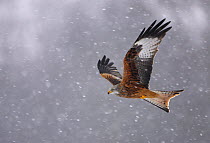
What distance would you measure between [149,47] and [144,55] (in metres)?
0.08

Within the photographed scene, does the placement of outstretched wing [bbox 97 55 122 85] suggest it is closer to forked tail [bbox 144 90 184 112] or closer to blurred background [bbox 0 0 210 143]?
forked tail [bbox 144 90 184 112]

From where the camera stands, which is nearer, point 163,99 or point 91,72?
point 163,99

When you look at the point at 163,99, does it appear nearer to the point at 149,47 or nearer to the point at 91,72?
the point at 149,47

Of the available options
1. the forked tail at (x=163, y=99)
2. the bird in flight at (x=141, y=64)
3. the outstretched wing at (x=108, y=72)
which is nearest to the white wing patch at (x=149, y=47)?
the bird in flight at (x=141, y=64)

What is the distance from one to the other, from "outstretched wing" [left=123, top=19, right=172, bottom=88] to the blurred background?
22.0 ft

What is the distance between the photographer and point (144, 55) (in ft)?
9.12

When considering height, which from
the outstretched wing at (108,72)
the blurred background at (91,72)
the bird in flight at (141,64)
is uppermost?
the blurred background at (91,72)

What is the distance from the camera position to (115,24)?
12766 millimetres

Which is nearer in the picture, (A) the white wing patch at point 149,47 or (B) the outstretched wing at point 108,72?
(A) the white wing patch at point 149,47

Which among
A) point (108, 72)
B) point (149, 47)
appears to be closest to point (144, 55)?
point (149, 47)

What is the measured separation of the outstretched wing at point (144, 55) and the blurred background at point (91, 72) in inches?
264

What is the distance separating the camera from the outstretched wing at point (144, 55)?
2.75m

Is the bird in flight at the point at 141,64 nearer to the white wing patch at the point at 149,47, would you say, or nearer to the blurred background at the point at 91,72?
the white wing patch at the point at 149,47

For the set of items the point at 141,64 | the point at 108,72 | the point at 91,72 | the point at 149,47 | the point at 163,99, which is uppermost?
the point at 91,72
